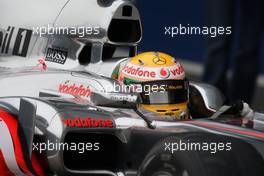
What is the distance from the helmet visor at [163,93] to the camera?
22.4 ft

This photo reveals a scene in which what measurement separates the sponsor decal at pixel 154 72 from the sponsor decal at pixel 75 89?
343 millimetres

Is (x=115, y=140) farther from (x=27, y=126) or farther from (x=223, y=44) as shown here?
(x=223, y=44)

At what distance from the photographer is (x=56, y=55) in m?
7.71

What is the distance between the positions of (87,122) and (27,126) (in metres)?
0.38

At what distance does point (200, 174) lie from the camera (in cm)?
579

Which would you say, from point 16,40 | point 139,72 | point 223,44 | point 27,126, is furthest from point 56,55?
point 223,44

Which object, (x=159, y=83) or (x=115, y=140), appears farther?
(x=159, y=83)
